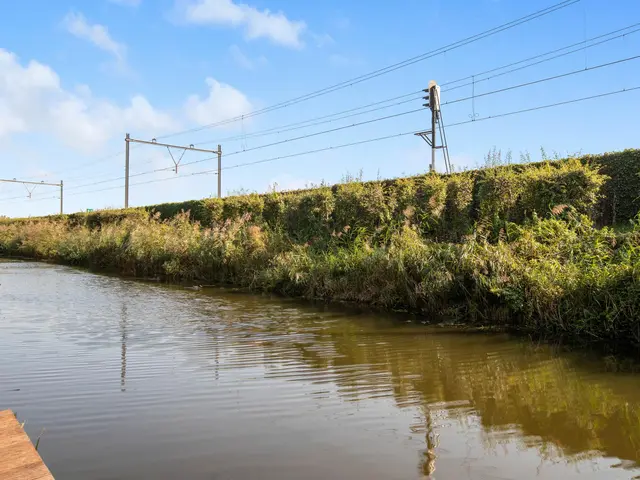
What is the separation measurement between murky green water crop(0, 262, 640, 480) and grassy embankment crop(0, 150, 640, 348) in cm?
109

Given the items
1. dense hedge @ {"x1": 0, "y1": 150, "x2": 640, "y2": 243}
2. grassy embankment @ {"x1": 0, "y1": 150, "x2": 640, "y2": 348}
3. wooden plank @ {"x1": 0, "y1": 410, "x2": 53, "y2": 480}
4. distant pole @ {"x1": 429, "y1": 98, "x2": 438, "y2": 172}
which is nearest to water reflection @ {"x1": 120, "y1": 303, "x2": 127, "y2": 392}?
wooden plank @ {"x1": 0, "y1": 410, "x2": 53, "y2": 480}

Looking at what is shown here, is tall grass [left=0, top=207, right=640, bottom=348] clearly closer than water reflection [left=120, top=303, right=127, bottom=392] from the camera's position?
No

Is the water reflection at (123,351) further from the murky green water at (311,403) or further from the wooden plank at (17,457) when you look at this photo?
the wooden plank at (17,457)

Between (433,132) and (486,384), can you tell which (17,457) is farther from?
(433,132)

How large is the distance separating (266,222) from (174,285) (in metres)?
3.54

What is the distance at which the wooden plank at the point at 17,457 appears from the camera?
7.46 ft

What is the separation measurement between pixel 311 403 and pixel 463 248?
5590 millimetres

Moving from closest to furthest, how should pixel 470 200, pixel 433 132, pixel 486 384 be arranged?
pixel 486 384 → pixel 470 200 → pixel 433 132

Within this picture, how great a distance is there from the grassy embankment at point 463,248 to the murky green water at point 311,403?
1.09m

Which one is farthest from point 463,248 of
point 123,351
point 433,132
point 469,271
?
point 433,132

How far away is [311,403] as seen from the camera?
4.41m

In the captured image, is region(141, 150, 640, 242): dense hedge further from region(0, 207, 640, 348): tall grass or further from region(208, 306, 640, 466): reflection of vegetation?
region(208, 306, 640, 466): reflection of vegetation

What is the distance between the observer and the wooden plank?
2.27 m

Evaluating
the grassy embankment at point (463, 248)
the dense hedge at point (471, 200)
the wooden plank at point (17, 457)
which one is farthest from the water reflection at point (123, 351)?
the dense hedge at point (471, 200)
